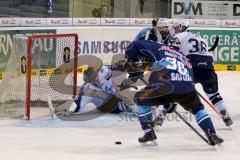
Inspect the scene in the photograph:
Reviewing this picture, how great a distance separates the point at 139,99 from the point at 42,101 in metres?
2.23

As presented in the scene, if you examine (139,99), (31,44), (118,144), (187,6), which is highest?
(187,6)

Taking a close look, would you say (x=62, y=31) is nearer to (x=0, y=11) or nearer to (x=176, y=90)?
(x=0, y=11)

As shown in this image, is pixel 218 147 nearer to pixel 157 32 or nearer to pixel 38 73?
pixel 157 32

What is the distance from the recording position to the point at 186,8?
11.6 meters

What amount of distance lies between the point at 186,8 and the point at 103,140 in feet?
21.1

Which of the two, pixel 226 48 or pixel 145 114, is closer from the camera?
pixel 145 114

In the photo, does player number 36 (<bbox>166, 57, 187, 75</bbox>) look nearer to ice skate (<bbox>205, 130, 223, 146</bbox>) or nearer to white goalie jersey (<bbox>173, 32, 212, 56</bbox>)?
ice skate (<bbox>205, 130, 223, 146</bbox>)

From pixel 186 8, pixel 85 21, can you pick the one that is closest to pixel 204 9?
pixel 186 8

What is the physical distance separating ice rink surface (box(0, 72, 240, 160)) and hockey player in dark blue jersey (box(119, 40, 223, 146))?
0.85 ft

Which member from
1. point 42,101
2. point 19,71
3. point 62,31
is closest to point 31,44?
point 19,71

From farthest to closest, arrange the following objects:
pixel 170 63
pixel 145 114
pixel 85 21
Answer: pixel 85 21 → pixel 145 114 → pixel 170 63

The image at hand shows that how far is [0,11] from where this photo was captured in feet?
34.5

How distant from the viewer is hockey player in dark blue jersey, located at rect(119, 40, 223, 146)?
4.98m

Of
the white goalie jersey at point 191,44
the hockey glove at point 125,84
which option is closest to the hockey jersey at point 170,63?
the white goalie jersey at point 191,44
